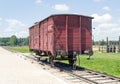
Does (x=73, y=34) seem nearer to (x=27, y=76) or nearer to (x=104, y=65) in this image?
(x=104, y=65)

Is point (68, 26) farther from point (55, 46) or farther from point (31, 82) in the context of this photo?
point (31, 82)

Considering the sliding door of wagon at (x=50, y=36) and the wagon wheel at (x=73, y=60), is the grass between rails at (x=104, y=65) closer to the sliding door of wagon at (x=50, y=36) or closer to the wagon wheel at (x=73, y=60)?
the wagon wheel at (x=73, y=60)

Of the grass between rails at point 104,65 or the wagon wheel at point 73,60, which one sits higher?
the wagon wheel at point 73,60

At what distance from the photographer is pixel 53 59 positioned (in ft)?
70.8

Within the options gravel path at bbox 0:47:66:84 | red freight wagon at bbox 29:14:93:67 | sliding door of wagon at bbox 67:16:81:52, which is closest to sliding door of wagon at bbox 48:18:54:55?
red freight wagon at bbox 29:14:93:67

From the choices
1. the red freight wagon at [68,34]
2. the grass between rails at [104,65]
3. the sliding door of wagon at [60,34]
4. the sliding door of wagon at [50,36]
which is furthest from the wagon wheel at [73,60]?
the sliding door of wagon at [50,36]

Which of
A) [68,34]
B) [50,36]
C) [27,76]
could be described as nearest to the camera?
[27,76]

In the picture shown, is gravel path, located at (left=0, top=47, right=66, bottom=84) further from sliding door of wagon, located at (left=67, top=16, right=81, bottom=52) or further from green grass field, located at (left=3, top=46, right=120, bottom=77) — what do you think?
green grass field, located at (left=3, top=46, right=120, bottom=77)

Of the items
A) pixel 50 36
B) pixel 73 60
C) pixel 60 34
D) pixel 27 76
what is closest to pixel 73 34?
pixel 60 34

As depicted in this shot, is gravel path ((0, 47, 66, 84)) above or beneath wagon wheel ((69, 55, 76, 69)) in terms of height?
beneath

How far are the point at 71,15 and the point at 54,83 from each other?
27.4 feet

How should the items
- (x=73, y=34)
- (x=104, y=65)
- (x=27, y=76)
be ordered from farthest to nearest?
1. (x=104, y=65)
2. (x=73, y=34)
3. (x=27, y=76)

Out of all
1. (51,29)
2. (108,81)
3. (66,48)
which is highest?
(51,29)

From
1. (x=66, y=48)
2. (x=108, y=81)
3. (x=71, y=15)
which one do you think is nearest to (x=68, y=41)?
(x=66, y=48)
